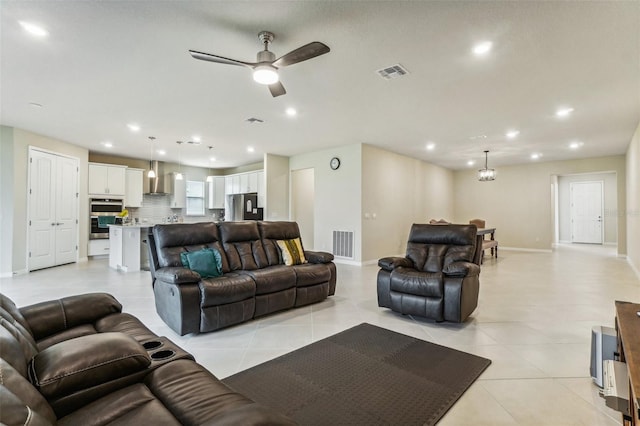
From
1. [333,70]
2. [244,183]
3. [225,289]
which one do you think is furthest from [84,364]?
[244,183]

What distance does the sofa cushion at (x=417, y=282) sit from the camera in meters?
3.20

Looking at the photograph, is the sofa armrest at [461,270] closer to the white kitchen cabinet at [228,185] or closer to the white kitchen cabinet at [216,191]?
the white kitchen cabinet at [228,185]

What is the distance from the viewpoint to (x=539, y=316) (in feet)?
11.5

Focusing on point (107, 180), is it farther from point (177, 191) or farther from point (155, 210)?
point (177, 191)

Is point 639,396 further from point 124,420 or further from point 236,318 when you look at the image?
point 236,318

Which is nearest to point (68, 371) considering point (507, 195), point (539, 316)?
point (539, 316)

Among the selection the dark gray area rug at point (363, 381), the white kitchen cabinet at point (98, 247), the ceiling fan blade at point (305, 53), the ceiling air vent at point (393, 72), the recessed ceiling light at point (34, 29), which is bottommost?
the dark gray area rug at point (363, 381)

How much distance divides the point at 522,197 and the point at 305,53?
977cm

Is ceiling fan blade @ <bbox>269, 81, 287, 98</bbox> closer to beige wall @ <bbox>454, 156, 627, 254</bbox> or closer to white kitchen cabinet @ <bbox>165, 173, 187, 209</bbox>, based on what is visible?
white kitchen cabinet @ <bbox>165, 173, 187, 209</bbox>

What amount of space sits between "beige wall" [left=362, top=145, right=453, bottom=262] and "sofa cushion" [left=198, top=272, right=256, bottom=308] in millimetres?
3996

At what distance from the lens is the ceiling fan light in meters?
2.57

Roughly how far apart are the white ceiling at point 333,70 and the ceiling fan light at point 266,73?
35cm

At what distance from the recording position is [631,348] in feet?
4.75

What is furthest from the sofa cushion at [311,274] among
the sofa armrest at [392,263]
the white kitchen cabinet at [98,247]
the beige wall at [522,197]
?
the beige wall at [522,197]
